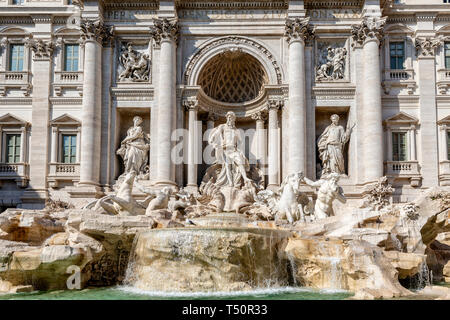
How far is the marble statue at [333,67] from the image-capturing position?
78.1 ft

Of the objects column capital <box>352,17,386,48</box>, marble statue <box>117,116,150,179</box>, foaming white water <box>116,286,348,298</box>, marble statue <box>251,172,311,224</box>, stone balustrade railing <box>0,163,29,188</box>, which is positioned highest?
column capital <box>352,17,386,48</box>

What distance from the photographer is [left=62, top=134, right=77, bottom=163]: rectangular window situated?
24.3 meters

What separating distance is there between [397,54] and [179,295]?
18354 mm

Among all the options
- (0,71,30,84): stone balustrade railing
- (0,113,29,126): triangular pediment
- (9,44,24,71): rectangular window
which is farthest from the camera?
(9,44,24,71): rectangular window

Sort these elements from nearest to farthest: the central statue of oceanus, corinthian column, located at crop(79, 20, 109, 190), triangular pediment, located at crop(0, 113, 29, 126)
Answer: the central statue of oceanus
corinthian column, located at crop(79, 20, 109, 190)
triangular pediment, located at crop(0, 113, 29, 126)

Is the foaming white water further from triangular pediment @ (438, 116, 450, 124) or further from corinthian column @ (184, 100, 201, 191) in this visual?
triangular pediment @ (438, 116, 450, 124)

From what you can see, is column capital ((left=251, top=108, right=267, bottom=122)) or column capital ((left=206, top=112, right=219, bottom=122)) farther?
column capital ((left=206, top=112, right=219, bottom=122))

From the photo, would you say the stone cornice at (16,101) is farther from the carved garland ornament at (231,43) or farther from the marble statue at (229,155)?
the marble statue at (229,155)

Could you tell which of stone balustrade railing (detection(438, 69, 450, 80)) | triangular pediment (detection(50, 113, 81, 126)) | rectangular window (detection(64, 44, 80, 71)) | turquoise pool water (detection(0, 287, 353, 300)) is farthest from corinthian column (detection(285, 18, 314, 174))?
rectangular window (detection(64, 44, 80, 71))

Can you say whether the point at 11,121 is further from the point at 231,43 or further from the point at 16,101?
the point at 231,43

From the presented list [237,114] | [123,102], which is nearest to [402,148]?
[237,114]

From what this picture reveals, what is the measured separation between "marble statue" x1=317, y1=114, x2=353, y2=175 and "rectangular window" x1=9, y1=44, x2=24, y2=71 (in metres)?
16.8

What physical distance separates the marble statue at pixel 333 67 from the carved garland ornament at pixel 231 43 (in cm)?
216

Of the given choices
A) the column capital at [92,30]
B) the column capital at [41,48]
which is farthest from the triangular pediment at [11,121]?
the column capital at [92,30]
